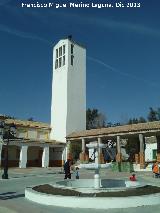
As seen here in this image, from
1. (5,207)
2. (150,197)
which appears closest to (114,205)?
(150,197)

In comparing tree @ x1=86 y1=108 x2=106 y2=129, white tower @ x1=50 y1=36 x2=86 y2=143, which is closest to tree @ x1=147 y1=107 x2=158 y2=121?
tree @ x1=86 y1=108 x2=106 y2=129

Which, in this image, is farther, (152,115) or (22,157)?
(152,115)

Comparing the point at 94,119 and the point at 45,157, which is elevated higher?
the point at 94,119

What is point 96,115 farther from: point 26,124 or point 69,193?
point 69,193

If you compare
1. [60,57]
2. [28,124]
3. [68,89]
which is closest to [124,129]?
[68,89]

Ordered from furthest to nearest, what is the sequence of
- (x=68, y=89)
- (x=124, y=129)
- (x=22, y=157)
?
(x=68, y=89) → (x=22, y=157) → (x=124, y=129)

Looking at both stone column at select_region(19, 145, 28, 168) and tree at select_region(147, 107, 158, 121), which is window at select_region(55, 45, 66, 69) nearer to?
stone column at select_region(19, 145, 28, 168)

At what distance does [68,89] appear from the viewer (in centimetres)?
4428

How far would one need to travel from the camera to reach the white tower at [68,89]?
4412 cm

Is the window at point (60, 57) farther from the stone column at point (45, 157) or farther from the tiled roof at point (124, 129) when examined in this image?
the stone column at point (45, 157)

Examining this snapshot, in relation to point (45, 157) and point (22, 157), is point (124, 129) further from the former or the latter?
point (22, 157)

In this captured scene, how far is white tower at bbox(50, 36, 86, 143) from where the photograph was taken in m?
44.1

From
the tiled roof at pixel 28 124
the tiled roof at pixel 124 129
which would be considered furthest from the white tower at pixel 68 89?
the tiled roof at pixel 124 129

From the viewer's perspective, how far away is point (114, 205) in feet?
31.1
